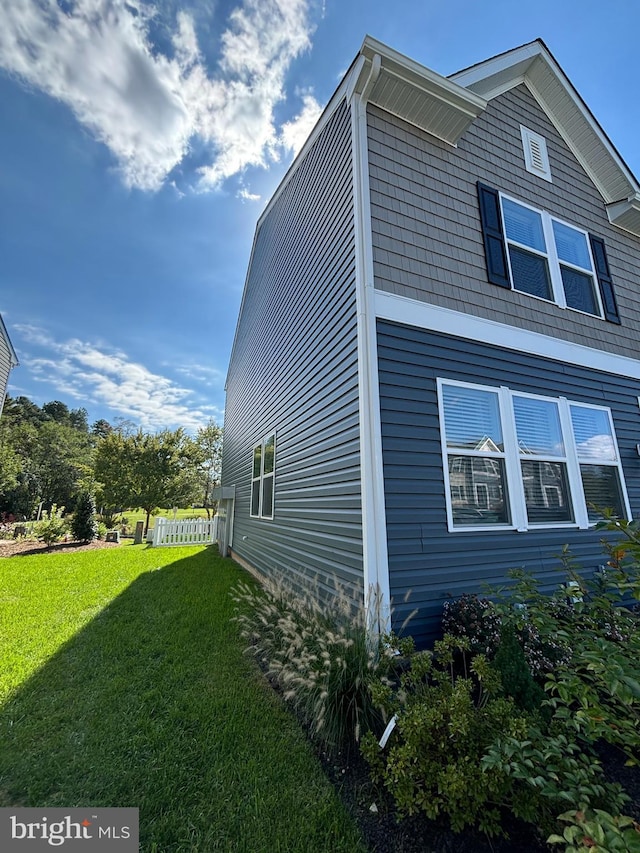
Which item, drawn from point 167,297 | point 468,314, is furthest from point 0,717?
point 167,297

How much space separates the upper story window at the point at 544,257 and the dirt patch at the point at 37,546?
12.9 m

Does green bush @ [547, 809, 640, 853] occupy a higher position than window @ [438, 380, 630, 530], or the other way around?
window @ [438, 380, 630, 530]

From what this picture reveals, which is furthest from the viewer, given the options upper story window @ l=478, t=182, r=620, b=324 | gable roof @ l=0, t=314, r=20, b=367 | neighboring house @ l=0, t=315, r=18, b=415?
neighboring house @ l=0, t=315, r=18, b=415

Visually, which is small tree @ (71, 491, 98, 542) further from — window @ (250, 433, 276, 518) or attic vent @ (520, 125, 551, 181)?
attic vent @ (520, 125, 551, 181)

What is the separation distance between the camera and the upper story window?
15.8 ft

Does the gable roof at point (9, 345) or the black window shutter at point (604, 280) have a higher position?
the gable roof at point (9, 345)

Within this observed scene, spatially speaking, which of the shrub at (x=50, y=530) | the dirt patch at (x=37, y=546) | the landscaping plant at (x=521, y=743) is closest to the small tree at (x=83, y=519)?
the dirt patch at (x=37, y=546)

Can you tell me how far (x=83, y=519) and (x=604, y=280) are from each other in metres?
15.2

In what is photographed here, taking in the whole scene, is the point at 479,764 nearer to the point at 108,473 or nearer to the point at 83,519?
the point at 83,519

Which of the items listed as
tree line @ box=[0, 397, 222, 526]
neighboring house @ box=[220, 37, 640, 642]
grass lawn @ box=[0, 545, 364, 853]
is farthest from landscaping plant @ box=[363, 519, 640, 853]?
tree line @ box=[0, 397, 222, 526]

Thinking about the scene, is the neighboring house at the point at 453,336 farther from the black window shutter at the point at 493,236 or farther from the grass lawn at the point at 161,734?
the grass lawn at the point at 161,734

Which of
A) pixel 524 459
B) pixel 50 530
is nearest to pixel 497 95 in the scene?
pixel 524 459

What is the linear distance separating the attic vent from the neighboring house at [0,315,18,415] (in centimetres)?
1667

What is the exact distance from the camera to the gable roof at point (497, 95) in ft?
13.4
